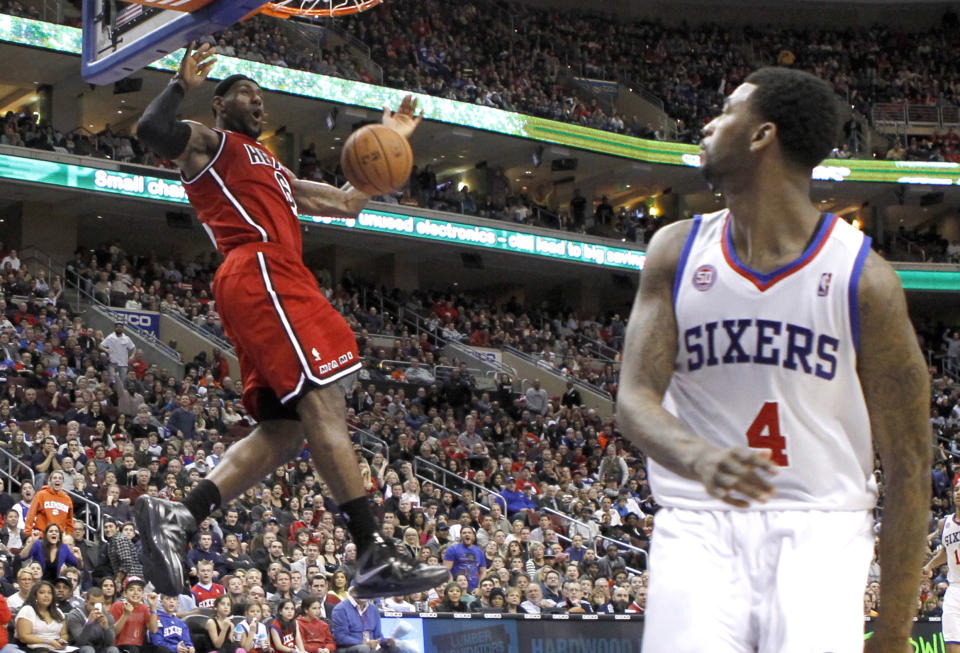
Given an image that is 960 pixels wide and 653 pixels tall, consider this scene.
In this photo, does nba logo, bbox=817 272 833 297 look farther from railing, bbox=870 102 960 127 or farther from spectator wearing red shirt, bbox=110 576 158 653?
railing, bbox=870 102 960 127

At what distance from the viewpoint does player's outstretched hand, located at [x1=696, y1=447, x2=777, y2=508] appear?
252 cm

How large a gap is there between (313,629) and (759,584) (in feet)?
31.2

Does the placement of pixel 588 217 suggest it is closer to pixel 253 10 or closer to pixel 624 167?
pixel 624 167

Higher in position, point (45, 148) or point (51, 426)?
point (45, 148)

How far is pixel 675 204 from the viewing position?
1564 inches

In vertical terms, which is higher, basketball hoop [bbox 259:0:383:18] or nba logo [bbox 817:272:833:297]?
basketball hoop [bbox 259:0:383:18]

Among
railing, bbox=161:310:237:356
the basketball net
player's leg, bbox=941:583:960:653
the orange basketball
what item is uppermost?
the basketball net

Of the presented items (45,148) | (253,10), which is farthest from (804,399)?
(45,148)

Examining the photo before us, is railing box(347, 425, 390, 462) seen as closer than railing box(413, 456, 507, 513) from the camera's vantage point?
No

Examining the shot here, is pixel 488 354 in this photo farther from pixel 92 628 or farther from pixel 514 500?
pixel 92 628

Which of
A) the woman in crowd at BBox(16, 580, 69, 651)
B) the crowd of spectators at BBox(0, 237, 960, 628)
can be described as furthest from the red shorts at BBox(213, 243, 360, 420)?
the crowd of spectators at BBox(0, 237, 960, 628)

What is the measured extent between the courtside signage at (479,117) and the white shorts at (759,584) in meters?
24.2

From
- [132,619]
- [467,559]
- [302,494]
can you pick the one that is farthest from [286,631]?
[302,494]

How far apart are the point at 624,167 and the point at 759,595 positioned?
34.3m
